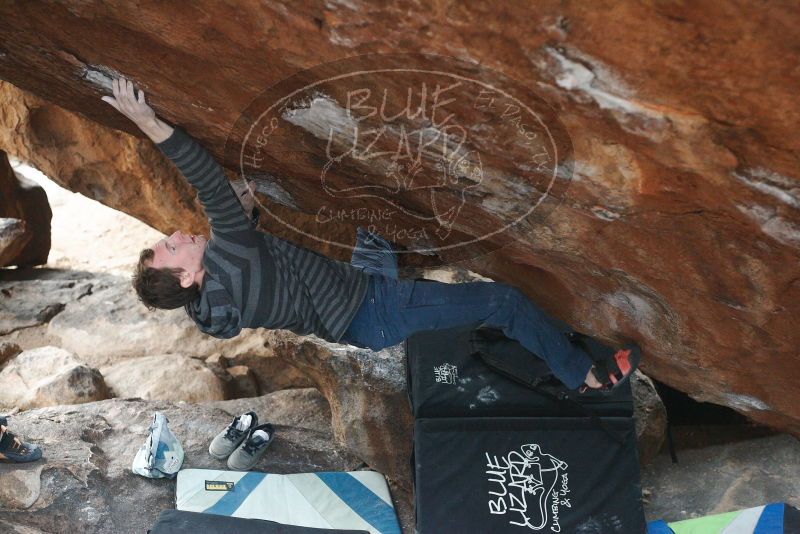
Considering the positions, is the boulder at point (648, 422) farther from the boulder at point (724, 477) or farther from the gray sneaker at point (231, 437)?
the gray sneaker at point (231, 437)

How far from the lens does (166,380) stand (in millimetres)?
5125

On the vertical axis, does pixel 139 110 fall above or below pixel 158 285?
above

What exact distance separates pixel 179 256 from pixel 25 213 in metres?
5.03

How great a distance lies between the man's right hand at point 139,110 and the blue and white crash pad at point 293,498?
1921 mm

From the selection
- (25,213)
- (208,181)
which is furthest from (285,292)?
(25,213)

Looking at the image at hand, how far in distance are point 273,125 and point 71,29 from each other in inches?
28.6

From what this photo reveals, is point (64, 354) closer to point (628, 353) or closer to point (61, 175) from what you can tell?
point (61, 175)

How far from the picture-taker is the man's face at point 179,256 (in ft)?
9.05

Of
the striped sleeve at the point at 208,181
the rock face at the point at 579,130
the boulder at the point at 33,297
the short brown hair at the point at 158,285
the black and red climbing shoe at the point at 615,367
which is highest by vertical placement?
the rock face at the point at 579,130

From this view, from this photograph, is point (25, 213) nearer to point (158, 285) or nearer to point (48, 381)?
point (48, 381)

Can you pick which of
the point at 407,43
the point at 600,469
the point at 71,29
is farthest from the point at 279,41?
the point at 600,469

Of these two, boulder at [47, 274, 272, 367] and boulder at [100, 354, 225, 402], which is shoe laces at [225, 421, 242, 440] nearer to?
boulder at [100, 354, 225, 402]

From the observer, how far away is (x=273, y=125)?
2848 millimetres

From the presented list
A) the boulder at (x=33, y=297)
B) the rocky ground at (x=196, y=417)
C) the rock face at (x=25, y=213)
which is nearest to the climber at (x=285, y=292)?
the rocky ground at (x=196, y=417)
